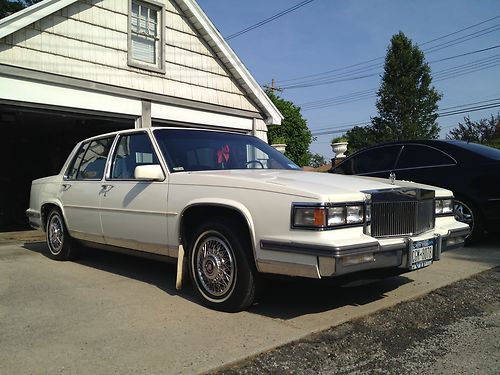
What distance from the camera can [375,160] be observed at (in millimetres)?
7844

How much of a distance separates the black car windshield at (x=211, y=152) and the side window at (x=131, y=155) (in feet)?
0.60

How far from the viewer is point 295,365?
294 cm

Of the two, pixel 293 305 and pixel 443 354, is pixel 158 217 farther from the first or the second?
pixel 443 354

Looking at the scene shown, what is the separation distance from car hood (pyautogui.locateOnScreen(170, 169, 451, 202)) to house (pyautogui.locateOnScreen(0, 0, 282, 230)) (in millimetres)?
4971

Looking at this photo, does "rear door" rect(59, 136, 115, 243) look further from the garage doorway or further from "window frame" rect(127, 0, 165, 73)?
the garage doorway

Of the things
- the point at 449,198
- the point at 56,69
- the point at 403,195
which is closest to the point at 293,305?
the point at 403,195

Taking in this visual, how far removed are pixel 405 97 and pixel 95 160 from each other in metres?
27.6

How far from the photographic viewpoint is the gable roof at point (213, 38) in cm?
785

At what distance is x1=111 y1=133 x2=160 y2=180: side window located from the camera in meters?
4.84

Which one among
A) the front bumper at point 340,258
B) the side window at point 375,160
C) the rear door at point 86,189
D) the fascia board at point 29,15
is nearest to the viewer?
the front bumper at point 340,258

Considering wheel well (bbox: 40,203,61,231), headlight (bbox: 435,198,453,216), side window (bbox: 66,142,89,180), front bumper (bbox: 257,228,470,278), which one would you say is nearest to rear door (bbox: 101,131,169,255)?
side window (bbox: 66,142,89,180)

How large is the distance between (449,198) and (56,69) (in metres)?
6.72

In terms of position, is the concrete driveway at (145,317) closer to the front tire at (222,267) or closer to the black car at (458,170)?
the front tire at (222,267)

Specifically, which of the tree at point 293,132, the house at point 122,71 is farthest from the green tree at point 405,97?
the house at point 122,71
